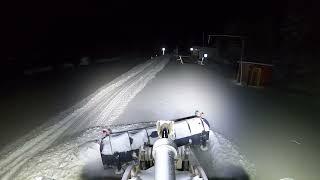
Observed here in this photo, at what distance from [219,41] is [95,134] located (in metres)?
38.4

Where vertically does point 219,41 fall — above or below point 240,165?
above

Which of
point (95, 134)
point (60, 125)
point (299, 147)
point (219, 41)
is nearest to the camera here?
point (299, 147)

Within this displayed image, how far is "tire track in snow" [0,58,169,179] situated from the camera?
32.2ft

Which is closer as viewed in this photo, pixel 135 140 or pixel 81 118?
pixel 135 140

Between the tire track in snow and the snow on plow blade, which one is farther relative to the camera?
the tire track in snow

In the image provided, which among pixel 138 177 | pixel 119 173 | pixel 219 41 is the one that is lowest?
pixel 119 173

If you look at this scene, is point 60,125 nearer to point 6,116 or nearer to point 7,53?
point 6,116

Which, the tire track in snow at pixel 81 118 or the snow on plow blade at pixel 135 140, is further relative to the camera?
the tire track in snow at pixel 81 118

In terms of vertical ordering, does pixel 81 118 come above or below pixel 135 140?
below

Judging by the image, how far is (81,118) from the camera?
47.6ft

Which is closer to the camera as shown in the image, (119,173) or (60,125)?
(119,173)

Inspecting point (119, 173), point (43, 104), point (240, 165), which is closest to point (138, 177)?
point (119, 173)

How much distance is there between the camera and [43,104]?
16781 millimetres

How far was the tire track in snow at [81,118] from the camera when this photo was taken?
9.81 metres
